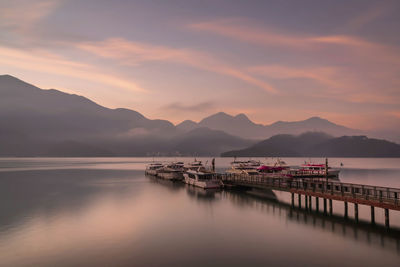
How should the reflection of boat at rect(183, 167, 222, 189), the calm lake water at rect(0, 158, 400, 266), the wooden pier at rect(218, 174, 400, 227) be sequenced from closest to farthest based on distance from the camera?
the calm lake water at rect(0, 158, 400, 266) → the wooden pier at rect(218, 174, 400, 227) → the reflection of boat at rect(183, 167, 222, 189)

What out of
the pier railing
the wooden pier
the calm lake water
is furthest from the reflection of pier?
the pier railing

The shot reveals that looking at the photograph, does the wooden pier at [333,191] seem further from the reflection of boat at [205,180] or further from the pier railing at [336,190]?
the reflection of boat at [205,180]

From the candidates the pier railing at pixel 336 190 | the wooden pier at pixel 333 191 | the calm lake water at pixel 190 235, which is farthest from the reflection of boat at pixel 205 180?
the calm lake water at pixel 190 235

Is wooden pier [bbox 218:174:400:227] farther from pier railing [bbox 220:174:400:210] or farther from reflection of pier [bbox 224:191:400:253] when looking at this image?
reflection of pier [bbox 224:191:400:253]

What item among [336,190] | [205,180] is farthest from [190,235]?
[205,180]

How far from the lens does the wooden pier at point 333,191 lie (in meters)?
34.4

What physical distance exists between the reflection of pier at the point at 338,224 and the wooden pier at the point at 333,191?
1290 mm

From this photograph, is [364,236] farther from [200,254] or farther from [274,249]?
[200,254]

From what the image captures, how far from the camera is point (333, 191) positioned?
41.6 m

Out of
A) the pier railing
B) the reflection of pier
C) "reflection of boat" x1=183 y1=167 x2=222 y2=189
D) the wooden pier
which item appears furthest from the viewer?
"reflection of boat" x1=183 y1=167 x2=222 y2=189

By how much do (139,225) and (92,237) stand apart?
25.5 feet

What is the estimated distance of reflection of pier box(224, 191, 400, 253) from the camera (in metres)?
32.2

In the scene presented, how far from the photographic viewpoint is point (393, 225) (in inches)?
1500

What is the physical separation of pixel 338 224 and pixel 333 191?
14.5ft
